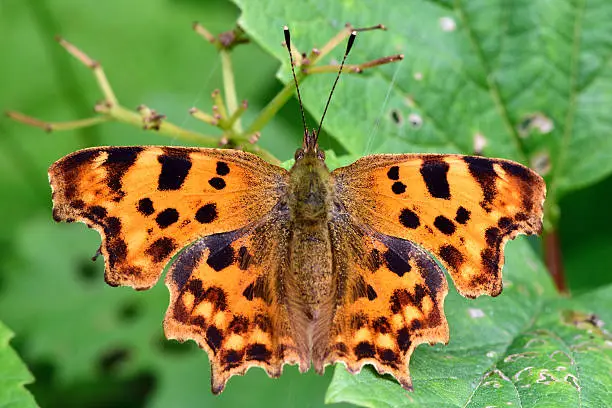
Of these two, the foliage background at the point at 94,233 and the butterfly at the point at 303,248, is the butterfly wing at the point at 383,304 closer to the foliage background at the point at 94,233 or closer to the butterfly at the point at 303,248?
the butterfly at the point at 303,248

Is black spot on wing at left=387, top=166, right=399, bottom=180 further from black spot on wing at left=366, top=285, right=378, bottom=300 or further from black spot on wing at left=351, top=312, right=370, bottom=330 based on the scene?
black spot on wing at left=351, top=312, right=370, bottom=330

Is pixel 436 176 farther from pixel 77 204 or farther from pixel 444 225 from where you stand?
pixel 77 204

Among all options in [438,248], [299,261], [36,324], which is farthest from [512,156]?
[36,324]

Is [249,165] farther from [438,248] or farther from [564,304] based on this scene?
[564,304]

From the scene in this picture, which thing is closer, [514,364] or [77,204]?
[77,204]

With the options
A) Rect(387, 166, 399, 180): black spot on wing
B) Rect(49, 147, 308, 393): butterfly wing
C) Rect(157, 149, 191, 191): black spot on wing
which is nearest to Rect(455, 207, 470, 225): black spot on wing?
Rect(387, 166, 399, 180): black spot on wing

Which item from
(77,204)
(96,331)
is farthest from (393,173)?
(96,331)

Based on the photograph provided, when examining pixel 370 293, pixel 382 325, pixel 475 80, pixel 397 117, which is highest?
pixel 475 80
